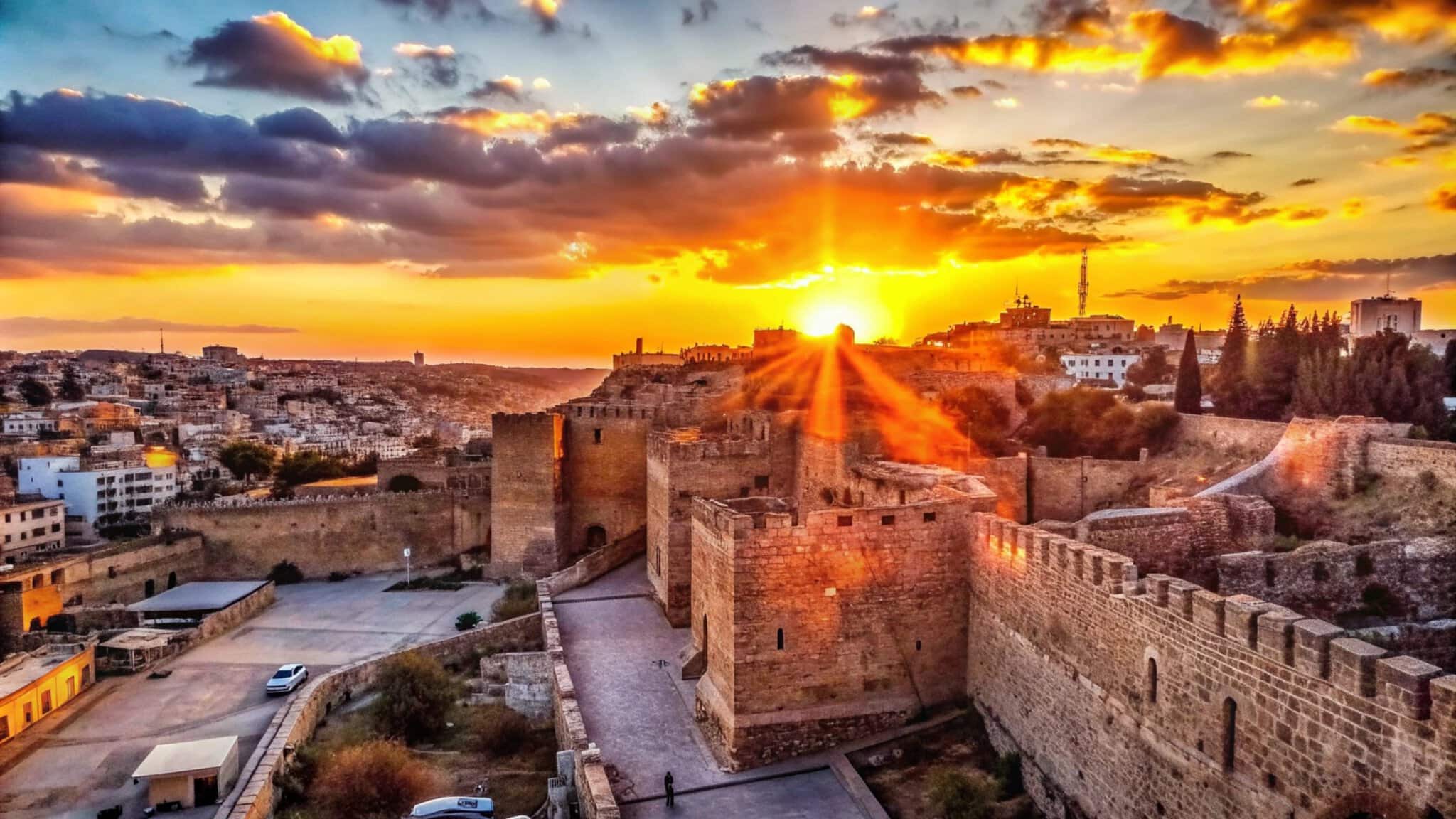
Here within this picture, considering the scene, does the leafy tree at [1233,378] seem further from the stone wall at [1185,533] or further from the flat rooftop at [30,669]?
the flat rooftop at [30,669]

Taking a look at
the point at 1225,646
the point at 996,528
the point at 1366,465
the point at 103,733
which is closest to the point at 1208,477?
the point at 1366,465

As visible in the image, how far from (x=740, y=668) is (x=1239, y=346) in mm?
26534

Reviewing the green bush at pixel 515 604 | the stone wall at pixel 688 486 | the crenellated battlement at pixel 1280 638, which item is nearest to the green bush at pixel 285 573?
the green bush at pixel 515 604

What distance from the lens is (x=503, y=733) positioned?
55.5ft

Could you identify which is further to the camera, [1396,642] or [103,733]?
[103,733]

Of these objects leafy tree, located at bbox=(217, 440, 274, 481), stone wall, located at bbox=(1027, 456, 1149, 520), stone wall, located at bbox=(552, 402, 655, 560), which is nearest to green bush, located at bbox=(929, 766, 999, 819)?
stone wall, located at bbox=(1027, 456, 1149, 520)

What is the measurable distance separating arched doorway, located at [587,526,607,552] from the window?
20998 millimetres

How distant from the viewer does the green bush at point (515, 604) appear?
74.9 feet

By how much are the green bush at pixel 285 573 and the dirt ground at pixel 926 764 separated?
26.3m

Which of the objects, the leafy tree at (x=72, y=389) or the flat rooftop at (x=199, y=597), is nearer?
A: the flat rooftop at (x=199, y=597)

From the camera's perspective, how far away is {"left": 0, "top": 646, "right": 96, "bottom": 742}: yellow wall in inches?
737

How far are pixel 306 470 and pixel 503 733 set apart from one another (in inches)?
1281

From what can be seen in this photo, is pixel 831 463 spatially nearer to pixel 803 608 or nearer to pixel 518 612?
pixel 803 608

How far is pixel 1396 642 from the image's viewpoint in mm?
9609
